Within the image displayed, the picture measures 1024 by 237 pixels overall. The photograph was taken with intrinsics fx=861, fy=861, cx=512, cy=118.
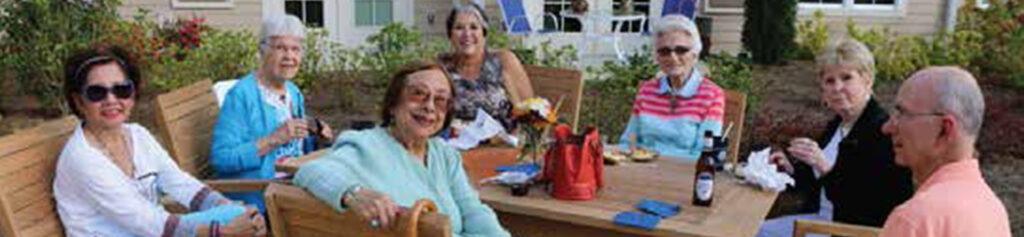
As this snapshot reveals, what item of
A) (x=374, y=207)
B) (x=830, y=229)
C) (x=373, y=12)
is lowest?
(x=830, y=229)

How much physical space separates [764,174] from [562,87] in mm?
1685

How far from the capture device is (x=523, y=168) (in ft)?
9.16

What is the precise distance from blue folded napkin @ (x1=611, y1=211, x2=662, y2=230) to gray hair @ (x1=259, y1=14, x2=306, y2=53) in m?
1.52

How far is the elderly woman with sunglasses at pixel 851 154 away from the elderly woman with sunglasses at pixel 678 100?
15.8 inches

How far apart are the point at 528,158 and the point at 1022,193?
3336 millimetres

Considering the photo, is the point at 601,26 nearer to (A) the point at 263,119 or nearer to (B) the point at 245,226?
(A) the point at 263,119


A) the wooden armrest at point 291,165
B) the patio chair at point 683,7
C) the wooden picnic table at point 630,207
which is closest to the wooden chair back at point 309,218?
the wooden picnic table at point 630,207

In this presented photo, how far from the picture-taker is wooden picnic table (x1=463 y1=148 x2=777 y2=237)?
225 centimetres

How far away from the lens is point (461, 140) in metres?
3.18

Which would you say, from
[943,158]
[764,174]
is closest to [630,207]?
[764,174]

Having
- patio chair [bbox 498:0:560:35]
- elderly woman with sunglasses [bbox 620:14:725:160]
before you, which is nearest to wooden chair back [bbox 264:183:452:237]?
elderly woman with sunglasses [bbox 620:14:725:160]

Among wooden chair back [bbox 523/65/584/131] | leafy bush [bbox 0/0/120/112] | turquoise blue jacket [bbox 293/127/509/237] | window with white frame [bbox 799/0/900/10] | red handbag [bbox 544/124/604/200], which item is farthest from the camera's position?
window with white frame [bbox 799/0/900/10]

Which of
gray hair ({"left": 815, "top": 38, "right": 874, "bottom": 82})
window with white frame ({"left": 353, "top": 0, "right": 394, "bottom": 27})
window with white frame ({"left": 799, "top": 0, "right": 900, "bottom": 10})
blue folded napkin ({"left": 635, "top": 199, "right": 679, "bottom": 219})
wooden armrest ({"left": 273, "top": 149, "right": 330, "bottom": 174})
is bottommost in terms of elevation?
blue folded napkin ({"left": 635, "top": 199, "right": 679, "bottom": 219})

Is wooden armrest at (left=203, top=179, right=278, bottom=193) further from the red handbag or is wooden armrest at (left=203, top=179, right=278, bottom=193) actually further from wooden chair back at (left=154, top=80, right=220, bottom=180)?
the red handbag
